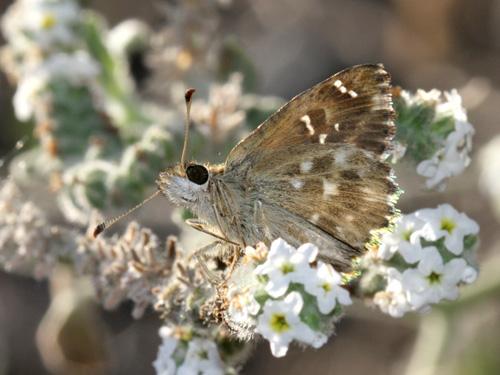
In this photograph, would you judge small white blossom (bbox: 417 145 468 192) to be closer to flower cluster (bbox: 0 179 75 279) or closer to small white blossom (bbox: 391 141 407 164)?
small white blossom (bbox: 391 141 407 164)

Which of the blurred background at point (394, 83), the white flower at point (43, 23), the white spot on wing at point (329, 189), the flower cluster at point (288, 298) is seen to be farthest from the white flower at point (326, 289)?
the white flower at point (43, 23)

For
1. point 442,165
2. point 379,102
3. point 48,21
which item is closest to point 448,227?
point 442,165

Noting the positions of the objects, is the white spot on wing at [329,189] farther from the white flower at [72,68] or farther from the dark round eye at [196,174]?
the white flower at [72,68]

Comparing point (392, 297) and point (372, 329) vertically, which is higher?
point (372, 329)

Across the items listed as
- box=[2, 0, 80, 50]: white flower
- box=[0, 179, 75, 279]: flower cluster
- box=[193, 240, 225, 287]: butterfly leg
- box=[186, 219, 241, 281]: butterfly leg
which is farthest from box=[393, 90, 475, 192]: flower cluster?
box=[2, 0, 80, 50]: white flower

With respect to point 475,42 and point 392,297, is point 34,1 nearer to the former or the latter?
point 392,297

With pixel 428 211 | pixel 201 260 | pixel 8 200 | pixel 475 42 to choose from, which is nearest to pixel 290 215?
pixel 201 260
